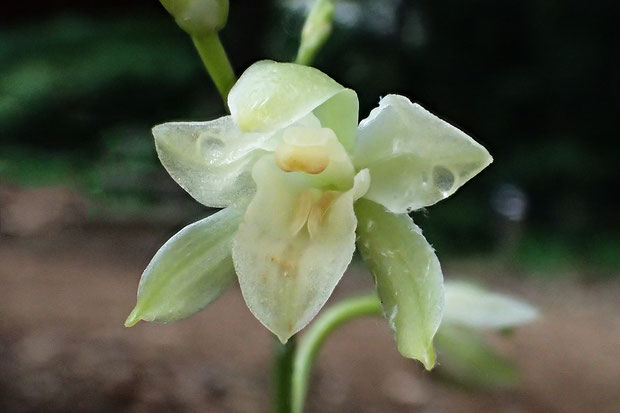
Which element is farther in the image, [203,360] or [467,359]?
[203,360]

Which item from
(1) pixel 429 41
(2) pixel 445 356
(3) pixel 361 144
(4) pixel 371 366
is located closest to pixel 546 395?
(4) pixel 371 366

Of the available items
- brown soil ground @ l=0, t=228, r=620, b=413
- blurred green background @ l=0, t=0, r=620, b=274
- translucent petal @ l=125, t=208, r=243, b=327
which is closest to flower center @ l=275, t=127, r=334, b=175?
translucent petal @ l=125, t=208, r=243, b=327

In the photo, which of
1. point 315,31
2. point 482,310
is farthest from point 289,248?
point 482,310

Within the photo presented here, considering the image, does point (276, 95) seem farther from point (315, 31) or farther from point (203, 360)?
point (203, 360)

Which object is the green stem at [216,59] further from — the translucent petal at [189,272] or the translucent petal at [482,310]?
the translucent petal at [482,310]

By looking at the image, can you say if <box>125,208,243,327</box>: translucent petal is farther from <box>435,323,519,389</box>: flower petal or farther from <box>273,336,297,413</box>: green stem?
<box>435,323,519,389</box>: flower petal

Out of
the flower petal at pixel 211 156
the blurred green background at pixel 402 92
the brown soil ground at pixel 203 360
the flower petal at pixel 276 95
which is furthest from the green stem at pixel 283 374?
the blurred green background at pixel 402 92
